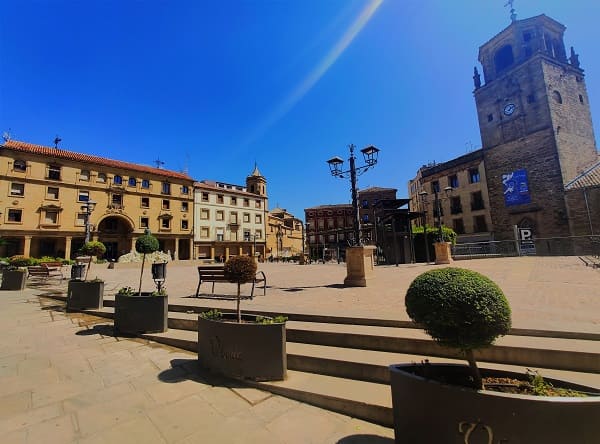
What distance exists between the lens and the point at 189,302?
6.20m

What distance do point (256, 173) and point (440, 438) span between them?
49313 millimetres

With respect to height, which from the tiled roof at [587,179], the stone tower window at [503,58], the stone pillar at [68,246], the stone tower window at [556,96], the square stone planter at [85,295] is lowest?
the square stone planter at [85,295]

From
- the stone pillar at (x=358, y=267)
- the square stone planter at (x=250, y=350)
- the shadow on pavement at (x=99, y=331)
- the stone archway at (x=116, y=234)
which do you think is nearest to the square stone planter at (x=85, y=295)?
the shadow on pavement at (x=99, y=331)

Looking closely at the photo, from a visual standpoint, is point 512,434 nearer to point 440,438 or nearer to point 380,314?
point 440,438

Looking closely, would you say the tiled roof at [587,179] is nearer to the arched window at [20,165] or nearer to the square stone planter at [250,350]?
the square stone planter at [250,350]

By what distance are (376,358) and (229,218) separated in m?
41.2

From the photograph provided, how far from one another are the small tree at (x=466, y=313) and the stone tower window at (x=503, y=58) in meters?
36.5

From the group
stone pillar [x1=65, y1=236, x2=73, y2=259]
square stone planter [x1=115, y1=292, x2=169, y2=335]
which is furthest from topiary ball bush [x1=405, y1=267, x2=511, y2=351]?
stone pillar [x1=65, y1=236, x2=73, y2=259]

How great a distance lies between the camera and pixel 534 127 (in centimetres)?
2491

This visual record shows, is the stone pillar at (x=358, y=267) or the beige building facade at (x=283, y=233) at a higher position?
the beige building facade at (x=283, y=233)

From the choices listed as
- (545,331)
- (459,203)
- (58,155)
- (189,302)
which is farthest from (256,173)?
(545,331)

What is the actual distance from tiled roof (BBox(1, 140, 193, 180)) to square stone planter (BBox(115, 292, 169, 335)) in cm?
3294

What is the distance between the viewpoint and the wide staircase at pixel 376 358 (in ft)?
8.69

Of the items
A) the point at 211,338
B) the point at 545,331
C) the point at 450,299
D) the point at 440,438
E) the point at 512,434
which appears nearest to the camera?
the point at 512,434
